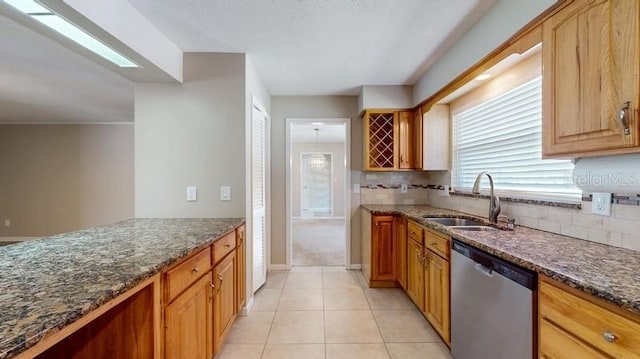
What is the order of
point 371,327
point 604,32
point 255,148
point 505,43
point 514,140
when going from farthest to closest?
point 255,148 < point 371,327 < point 514,140 < point 505,43 < point 604,32

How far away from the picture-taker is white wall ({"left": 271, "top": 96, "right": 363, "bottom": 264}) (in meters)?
3.73

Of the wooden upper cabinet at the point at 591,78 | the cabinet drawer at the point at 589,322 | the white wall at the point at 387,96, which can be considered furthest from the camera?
the white wall at the point at 387,96

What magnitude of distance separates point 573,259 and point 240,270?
2185mm

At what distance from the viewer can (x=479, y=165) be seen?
2.68 metres

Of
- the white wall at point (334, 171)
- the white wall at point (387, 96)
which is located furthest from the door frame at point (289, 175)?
the white wall at point (334, 171)

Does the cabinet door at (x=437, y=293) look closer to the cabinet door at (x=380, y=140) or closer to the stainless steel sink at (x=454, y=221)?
the stainless steel sink at (x=454, y=221)

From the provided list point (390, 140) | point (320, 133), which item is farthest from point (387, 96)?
point (320, 133)

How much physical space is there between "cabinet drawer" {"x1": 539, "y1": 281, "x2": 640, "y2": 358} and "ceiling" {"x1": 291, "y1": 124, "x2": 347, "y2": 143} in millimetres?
5140

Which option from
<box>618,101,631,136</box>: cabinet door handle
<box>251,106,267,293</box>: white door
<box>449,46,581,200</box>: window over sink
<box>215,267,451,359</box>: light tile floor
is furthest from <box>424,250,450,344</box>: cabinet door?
<box>251,106,267,293</box>: white door

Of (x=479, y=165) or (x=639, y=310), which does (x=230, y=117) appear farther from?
(x=639, y=310)

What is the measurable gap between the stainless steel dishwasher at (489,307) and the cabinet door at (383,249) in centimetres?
126

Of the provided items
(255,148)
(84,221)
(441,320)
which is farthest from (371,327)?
(84,221)

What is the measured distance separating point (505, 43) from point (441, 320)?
1.93m

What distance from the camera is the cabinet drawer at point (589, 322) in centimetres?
83
